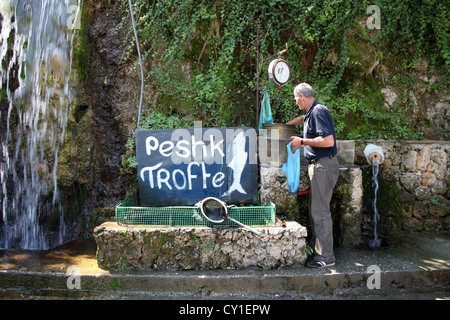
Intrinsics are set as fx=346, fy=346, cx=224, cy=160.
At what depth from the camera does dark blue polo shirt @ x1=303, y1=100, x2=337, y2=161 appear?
4.41 metres

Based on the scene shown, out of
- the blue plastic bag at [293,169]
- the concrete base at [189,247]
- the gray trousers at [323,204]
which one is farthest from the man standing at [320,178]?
the concrete base at [189,247]

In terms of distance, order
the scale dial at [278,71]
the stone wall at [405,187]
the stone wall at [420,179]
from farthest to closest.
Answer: the stone wall at [420,179], the stone wall at [405,187], the scale dial at [278,71]

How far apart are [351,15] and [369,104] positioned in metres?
1.73

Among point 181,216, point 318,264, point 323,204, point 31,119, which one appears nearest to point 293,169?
point 323,204

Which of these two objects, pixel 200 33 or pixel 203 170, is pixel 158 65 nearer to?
pixel 200 33

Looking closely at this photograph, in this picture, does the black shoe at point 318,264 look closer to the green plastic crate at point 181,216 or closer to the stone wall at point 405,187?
the green plastic crate at point 181,216

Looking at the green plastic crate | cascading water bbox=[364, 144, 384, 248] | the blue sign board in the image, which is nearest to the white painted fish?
the blue sign board

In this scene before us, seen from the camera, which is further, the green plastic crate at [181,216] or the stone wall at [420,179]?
the stone wall at [420,179]

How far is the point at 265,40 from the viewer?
21.8 ft

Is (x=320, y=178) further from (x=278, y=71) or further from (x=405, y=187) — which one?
(x=405, y=187)

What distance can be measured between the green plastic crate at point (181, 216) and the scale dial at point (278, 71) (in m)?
1.95

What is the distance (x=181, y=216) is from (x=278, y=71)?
2.61 meters

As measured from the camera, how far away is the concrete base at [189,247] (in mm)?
4473

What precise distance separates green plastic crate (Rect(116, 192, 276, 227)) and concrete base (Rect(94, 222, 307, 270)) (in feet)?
0.54
